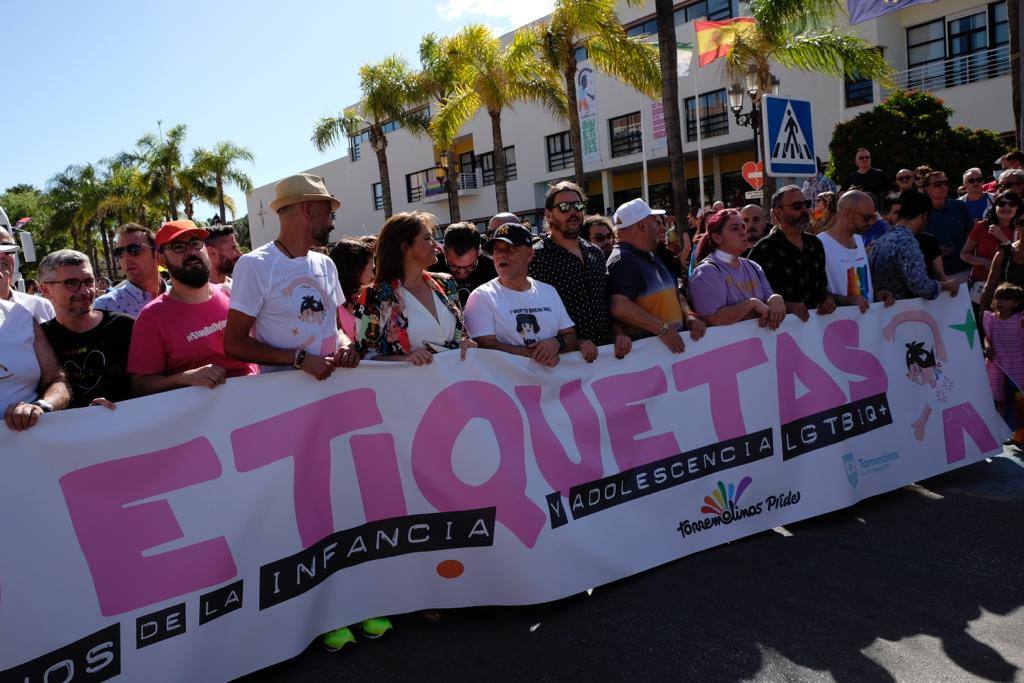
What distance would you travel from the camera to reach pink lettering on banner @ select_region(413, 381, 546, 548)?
12.3 feet

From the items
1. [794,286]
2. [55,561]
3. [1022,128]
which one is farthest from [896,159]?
[55,561]

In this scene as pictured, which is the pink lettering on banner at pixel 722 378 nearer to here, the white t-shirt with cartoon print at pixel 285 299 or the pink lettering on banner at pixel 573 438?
the pink lettering on banner at pixel 573 438

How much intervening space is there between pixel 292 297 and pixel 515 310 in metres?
1.16

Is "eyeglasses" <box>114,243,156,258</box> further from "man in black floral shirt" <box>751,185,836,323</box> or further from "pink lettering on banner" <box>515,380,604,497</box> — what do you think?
"man in black floral shirt" <box>751,185,836,323</box>

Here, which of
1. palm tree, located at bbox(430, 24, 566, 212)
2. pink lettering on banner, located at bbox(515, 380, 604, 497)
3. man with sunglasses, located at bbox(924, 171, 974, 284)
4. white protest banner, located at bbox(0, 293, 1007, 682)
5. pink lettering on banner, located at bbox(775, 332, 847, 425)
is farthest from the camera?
palm tree, located at bbox(430, 24, 566, 212)

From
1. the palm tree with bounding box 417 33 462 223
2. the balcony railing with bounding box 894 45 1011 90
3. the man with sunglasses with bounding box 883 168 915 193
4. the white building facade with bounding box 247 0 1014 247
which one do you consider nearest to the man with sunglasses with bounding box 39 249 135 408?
the man with sunglasses with bounding box 883 168 915 193

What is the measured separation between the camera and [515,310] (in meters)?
4.13

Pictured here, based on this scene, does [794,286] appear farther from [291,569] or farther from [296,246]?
[291,569]

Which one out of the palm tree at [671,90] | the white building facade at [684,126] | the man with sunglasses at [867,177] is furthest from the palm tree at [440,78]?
the man with sunglasses at [867,177]

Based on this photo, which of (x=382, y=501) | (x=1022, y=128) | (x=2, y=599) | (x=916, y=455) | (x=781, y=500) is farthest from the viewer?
(x=1022, y=128)

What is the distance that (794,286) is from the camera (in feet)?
16.8

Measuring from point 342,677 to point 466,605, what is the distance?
700 mm

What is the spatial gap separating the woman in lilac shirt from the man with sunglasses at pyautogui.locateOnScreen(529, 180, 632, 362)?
2.22 feet

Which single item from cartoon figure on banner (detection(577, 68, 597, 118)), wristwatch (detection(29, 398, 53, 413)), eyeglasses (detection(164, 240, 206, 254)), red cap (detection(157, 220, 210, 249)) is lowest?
wristwatch (detection(29, 398, 53, 413))
